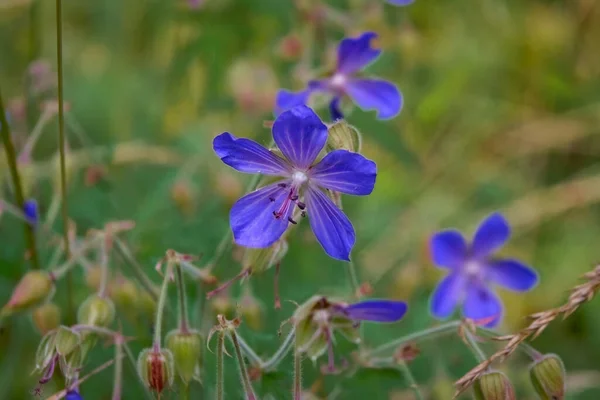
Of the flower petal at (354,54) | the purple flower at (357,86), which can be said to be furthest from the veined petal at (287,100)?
the flower petal at (354,54)

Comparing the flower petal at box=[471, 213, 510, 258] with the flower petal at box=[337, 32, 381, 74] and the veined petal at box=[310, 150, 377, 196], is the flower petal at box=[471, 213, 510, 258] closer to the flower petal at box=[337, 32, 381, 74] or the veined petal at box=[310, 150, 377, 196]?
the flower petal at box=[337, 32, 381, 74]

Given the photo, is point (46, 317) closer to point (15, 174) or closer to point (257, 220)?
A: point (15, 174)

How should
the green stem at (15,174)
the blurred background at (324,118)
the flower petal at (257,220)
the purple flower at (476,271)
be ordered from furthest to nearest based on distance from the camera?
the purple flower at (476,271)
the blurred background at (324,118)
the green stem at (15,174)
the flower petal at (257,220)

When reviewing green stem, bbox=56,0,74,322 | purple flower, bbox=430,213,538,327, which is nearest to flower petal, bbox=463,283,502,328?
purple flower, bbox=430,213,538,327

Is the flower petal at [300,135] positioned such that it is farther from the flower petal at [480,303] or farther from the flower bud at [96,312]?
the flower petal at [480,303]

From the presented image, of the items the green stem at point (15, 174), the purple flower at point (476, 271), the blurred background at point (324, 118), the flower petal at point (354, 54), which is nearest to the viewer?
the green stem at point (15, 174)
